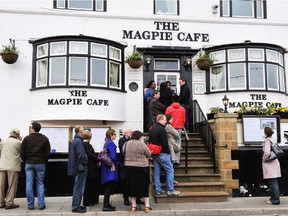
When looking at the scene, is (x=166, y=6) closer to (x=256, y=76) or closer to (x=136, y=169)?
(x=256, y=76)

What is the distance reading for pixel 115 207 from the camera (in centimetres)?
791

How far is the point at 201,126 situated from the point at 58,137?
495cm

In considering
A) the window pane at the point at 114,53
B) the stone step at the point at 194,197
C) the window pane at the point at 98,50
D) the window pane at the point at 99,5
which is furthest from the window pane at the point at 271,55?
the window pane at the point at 99,5

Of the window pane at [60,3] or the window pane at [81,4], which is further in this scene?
the window pane at [81,4]

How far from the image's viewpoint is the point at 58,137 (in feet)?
36.8

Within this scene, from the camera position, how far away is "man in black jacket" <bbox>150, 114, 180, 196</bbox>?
8.00 m

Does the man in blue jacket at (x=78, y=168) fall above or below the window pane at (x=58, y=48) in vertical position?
below

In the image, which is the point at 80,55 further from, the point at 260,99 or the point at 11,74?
the point at 260,99

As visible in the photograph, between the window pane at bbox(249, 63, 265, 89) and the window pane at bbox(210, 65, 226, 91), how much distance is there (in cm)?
100

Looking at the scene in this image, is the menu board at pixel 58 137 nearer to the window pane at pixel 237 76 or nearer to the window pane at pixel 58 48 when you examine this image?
the window pane at pixel 58 48

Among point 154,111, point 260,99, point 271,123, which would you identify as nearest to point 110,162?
point 154,111

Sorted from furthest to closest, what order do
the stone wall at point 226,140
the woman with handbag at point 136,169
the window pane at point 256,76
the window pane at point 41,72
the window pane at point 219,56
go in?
1. the window pane at point 219,56
2. the window pane at point 256,76
3. the window pane at point 41,72
4. the stone wall at point 226,140
5. the woman with handbag at point 136,169

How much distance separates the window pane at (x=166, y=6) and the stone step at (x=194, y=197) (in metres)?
7.73

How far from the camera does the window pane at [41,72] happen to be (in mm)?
11727
